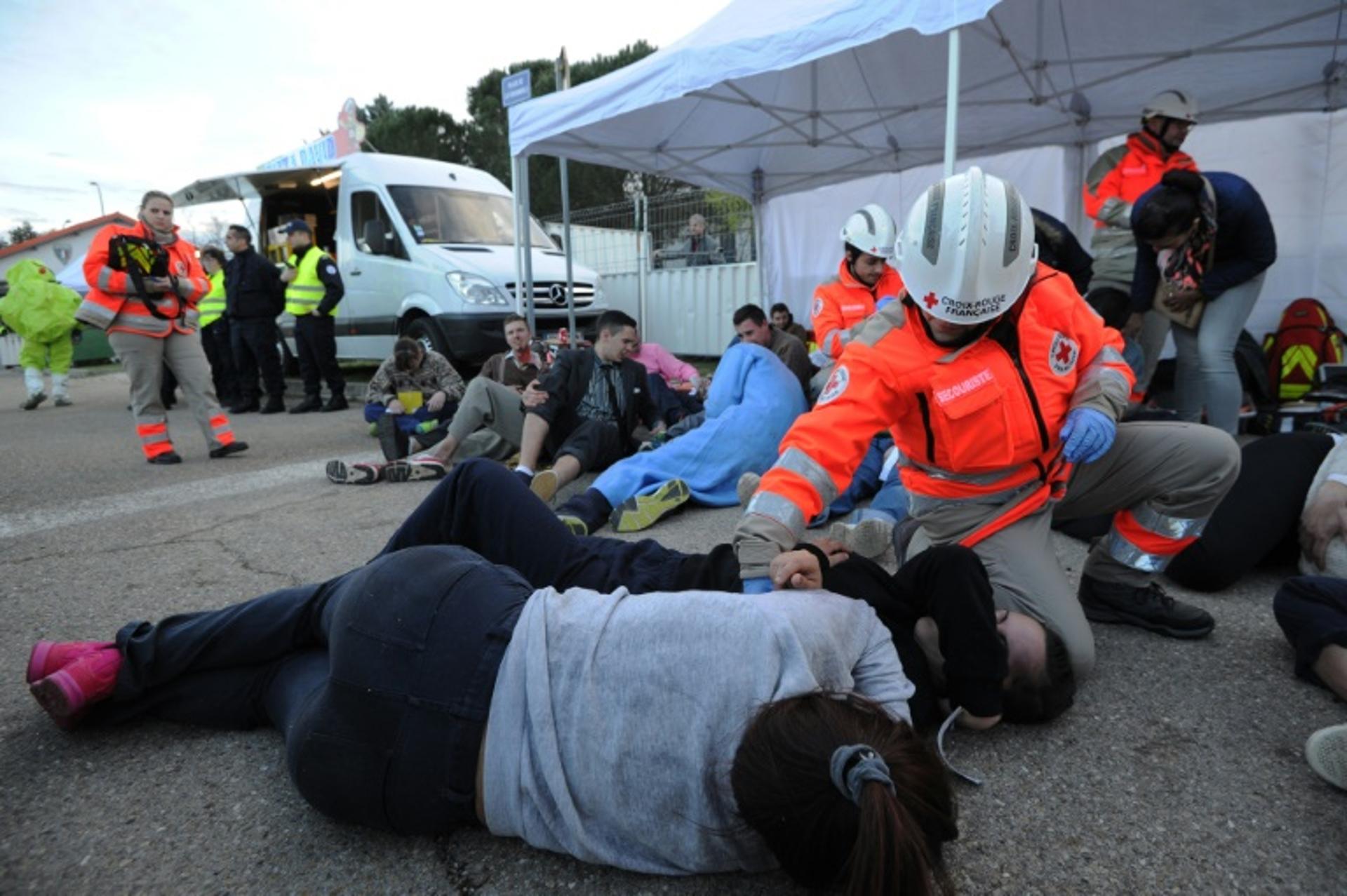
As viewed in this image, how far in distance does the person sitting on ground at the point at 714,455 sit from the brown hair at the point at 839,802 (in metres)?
2.73

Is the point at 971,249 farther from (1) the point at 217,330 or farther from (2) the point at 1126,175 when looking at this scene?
(1) the point at 217,330

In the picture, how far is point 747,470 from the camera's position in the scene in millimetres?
→ 4387

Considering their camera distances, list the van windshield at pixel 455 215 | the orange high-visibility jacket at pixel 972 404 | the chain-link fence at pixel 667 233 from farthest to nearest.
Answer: the chain-link fence at pixel 667 233, the van windshield at pixel 455 215, the orange high-visibility jacket at pixel 972 404

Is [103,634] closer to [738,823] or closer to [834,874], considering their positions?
[738,823]

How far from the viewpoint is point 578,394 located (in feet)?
16.7

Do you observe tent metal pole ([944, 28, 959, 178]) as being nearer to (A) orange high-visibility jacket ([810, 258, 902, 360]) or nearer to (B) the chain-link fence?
(A) orange high-visibility jacket ([810, 258, 902, 360])

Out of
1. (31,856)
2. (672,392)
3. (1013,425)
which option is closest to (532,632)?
(31,856)

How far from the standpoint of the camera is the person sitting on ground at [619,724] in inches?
44.3

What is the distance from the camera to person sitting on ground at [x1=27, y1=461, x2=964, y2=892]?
3.69 ft

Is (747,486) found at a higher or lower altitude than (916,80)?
lower

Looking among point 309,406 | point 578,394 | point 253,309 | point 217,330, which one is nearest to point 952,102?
point 578,394

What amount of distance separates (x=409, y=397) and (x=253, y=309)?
4.12m

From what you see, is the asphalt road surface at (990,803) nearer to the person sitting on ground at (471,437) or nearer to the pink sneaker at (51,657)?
the pink sneaker at (51,657)

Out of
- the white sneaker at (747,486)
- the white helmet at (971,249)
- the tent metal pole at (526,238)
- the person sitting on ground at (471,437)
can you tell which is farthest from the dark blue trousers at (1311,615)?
the tent metal pole at (526,238)
